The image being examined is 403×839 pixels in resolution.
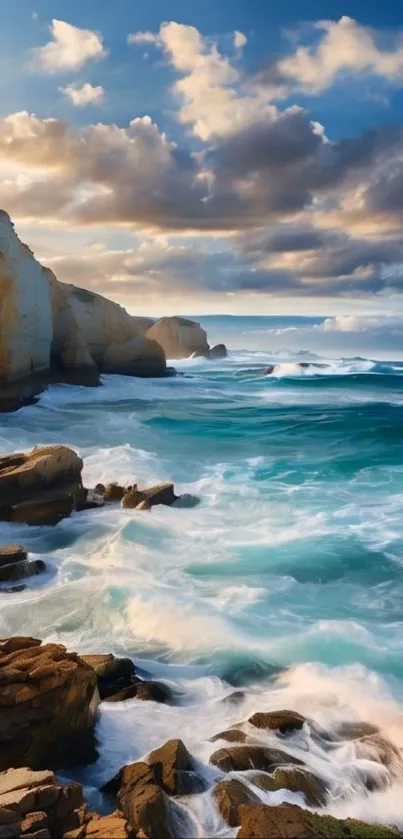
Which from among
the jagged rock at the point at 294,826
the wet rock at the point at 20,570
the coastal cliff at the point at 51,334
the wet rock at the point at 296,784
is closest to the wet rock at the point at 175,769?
the wet rock at the point at 296,784

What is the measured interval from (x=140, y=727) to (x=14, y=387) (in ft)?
81.3

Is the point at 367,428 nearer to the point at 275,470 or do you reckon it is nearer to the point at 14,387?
the point at 275,470

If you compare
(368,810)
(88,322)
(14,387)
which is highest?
(88,322)

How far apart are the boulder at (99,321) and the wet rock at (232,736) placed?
123 feet

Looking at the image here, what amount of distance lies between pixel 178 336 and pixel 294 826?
72.7 m

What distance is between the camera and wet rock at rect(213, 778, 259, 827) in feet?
16.6

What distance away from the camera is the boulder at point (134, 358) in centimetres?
4519

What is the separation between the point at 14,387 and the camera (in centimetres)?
2986

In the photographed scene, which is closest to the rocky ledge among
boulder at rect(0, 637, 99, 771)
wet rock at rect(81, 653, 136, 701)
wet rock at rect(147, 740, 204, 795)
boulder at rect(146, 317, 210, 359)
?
wet rock at rect(81, 653, 136, 701)

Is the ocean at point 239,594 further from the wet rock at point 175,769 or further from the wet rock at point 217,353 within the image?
the wet rock at point 217,353

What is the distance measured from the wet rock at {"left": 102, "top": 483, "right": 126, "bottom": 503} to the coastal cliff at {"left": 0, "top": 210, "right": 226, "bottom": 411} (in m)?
13.9

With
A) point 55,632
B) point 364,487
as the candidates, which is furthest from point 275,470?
point 55,632

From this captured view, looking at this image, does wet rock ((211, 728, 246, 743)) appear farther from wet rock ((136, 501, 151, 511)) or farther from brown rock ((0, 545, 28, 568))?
wet rock ((136, 501, 151, 511))

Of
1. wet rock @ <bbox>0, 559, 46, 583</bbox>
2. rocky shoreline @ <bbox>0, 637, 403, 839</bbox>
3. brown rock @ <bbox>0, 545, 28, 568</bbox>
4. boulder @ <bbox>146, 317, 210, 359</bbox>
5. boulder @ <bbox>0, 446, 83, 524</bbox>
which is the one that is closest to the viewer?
rocky shoreline @ <bbox>0, 637, 403, 839</bbox>
